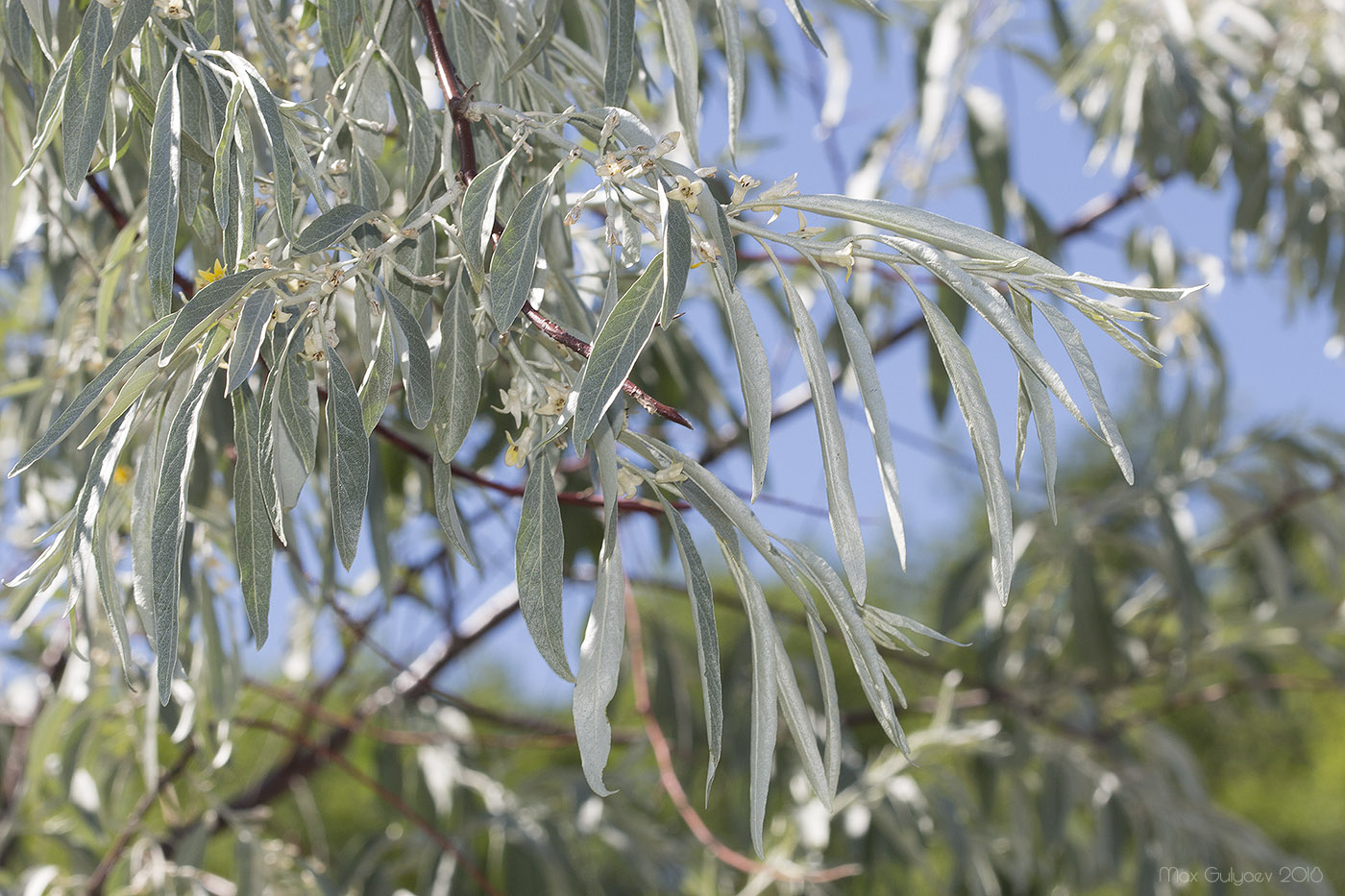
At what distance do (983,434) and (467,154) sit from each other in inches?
9.4

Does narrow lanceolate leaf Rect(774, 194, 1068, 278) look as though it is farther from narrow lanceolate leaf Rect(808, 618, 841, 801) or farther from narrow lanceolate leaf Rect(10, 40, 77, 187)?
narrow lanceolate leaf Rect(10, 40, 77, 187)

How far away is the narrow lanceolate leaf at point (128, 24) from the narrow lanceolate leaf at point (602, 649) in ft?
0.74

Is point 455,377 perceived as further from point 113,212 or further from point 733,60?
point 113,212

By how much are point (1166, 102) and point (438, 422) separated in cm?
116

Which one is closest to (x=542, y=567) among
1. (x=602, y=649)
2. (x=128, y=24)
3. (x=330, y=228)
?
(x=602, y=649)

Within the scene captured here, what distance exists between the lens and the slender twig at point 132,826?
35.1 inches

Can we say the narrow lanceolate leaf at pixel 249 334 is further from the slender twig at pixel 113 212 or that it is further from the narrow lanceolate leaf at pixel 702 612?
the slender twig at pixel 113 212

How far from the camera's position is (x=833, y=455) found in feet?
1.29

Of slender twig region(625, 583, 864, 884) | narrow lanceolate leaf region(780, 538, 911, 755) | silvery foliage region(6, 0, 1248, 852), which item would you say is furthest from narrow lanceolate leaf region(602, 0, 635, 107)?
slender twig region(625, 583, 864, 884)

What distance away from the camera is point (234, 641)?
84cm

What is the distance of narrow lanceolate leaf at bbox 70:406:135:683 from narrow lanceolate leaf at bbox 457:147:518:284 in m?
0.14

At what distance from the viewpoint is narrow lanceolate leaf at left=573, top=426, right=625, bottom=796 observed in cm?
38

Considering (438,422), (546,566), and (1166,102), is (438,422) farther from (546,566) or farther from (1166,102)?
(1166,102)

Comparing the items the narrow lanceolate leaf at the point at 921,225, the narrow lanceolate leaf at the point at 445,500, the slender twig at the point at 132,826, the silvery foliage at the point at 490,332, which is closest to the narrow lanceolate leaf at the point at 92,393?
the silvery foliage at the point at 490,332
